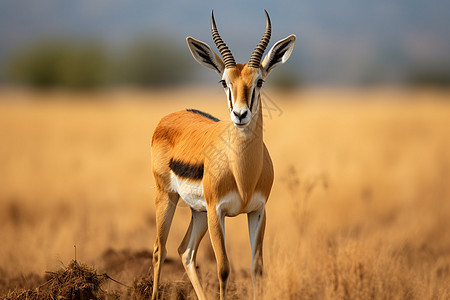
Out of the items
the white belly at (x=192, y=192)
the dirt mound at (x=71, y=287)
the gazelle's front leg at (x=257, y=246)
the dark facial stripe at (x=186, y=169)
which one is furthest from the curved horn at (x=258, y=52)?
the dirt mound at (x=71, y=287)

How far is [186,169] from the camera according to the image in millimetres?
6398

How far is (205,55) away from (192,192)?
161 cm

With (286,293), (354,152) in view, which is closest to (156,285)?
(286,293)

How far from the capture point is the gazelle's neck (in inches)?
222

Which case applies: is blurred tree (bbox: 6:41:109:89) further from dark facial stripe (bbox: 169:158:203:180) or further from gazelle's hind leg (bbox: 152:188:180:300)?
dark facial stripe (bbox: 169:158:203:180)

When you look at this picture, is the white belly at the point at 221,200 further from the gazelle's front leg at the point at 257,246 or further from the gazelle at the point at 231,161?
the gazelle's front leg at the point at 257,246

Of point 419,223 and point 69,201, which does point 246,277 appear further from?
point 69,201

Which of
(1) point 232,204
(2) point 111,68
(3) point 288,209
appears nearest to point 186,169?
(1) point 232,204

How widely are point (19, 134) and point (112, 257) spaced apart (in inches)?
542

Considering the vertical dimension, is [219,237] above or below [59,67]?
above

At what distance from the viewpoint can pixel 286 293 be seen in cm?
594

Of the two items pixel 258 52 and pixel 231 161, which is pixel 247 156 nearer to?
pixel 231 161

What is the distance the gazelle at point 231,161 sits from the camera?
218 inches

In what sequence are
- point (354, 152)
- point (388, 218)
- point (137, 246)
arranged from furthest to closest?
point (354, 152) < point (388, 218) < point (137, 246)
